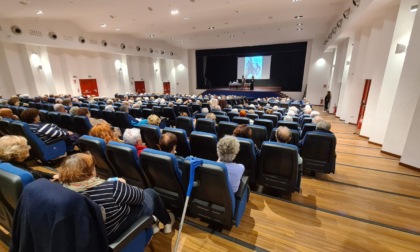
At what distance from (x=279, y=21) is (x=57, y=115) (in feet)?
36.9

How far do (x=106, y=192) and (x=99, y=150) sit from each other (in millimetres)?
1166

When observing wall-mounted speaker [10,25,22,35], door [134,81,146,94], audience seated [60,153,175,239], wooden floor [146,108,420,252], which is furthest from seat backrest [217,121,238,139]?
door [134,81,146,94]

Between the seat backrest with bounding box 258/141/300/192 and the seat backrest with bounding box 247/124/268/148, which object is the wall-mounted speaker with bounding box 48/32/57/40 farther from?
the seat backrest with bounding box 258/141/300/192

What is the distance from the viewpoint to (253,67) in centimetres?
1745

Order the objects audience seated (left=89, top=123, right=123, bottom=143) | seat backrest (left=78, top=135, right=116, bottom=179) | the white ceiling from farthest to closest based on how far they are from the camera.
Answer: the white ceiling, audience seated (left=89, top=123, right=123, bottom=143), seat backrest (left=78, top=135, right=116, bottom=179)

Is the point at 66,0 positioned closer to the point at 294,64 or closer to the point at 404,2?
the point at 404,2

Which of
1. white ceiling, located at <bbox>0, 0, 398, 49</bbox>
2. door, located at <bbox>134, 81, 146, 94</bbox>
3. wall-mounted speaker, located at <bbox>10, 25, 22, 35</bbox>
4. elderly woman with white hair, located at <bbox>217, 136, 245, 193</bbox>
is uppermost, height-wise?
white ceiling, located at <bbox>0, 0, 398, 49</bbox>

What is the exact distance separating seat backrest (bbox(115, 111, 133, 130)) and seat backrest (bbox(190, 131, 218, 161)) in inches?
102

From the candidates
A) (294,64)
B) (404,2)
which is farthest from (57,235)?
(294,64)

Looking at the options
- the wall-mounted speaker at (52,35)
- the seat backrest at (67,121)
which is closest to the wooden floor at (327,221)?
the seat backrest at (67,121)

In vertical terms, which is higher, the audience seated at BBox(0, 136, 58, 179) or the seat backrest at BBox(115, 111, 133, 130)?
the audience seated at BBox(0, 136, 58, 179)

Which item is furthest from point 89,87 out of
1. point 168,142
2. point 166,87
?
point 168,142

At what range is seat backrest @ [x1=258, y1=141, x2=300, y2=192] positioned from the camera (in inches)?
87.9

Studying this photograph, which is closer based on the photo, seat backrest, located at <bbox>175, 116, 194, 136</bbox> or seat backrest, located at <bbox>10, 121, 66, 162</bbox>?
seat backrest, located at <bbox>10, 121, 66, 162</bbox>
